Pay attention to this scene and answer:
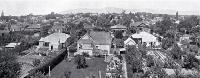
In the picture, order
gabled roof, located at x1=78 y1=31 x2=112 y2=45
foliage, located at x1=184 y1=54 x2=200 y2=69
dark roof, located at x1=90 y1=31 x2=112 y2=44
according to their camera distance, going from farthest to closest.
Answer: dark roof, located at x1=90 y1=31 x2=112 y2=44
gabled roof, located at x1=78 y1=31 x2=112 y2=45
foliage, located at x1=184 y1=54 x2=200 y2=69

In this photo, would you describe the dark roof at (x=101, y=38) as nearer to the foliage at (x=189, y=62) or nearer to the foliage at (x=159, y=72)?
the foliage at (x=189, y=62)

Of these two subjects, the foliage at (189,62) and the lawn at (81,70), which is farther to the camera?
the foliage at (189,62)

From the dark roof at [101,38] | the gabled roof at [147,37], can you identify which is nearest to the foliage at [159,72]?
the dark roof at [101,38]

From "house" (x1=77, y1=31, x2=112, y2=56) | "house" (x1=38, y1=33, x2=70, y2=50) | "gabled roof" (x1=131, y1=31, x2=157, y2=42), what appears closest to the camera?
"house" (x1=77, y1=31, x2=112, y2=56)

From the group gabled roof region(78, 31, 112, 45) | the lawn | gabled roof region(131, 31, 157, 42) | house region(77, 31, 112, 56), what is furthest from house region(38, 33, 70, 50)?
gabled roof region(131, 31, 157, 42)

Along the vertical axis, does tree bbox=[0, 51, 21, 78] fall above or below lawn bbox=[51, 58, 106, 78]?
above

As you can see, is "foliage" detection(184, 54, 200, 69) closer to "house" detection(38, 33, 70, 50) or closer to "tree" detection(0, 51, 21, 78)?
"tree" detection(0, 51, 21, 78)
